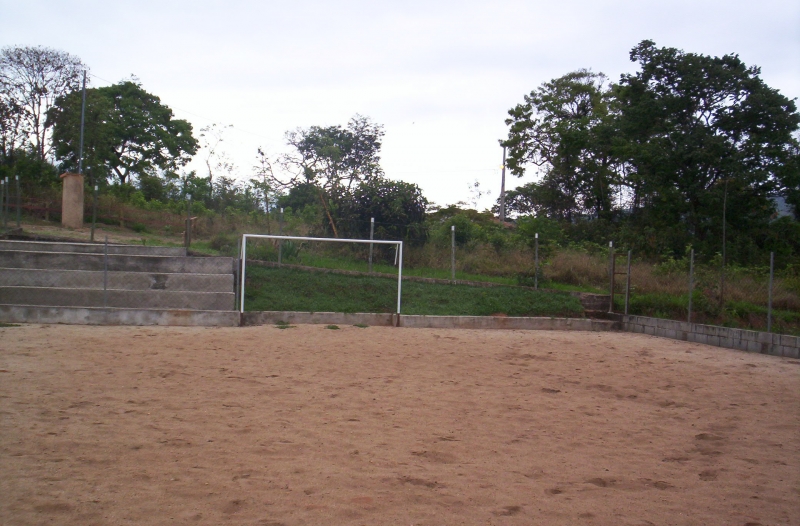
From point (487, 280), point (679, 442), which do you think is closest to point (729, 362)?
point (679, 442)

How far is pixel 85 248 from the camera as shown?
47.7 ft

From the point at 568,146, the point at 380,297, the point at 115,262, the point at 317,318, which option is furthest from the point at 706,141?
the point at 115,262

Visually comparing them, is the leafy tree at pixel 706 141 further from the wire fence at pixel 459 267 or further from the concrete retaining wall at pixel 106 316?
the concrete retaining wall at pixel 106 316

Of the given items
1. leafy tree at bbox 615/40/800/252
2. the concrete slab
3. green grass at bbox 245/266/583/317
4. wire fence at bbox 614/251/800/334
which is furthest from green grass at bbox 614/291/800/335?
leafy tree at bbox 615/40/800/252

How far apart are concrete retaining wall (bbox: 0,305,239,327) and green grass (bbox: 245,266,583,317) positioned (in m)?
1.36

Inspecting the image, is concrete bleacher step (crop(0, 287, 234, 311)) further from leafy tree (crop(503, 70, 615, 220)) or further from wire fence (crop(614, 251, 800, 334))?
leafy tree (crop(503, 70, 615, 220))

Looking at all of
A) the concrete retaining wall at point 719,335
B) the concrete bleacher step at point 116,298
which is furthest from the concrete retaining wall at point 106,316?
the concrete retaining wall at point 719,335

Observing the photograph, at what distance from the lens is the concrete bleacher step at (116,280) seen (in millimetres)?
12336

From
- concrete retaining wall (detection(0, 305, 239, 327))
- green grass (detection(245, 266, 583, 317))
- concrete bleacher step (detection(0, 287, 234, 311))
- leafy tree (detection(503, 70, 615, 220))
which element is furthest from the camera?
leafy tree (detection(503, 70, 615, 220))

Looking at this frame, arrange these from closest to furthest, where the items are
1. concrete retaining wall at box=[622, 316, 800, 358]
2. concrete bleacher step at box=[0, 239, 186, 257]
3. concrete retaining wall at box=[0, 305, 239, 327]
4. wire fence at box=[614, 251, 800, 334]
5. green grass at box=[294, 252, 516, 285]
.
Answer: concrete retaining wall at box=[622, 316, 800, 358] < concrete retaining wall at box=[0, 305, 239, 327] < wire fence at box=[614, 251, 800, 334] < concrete bleacher step at box=[0, 239, 186, 257] < green grass at box=[294, 252, 516, 285]

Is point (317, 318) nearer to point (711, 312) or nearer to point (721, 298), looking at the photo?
point (711, 312)

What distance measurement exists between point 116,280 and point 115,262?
0.87 metres

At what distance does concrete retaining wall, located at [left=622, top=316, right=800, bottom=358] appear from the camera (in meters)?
10.5

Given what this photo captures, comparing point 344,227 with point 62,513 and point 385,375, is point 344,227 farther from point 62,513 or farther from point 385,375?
point 62,513
